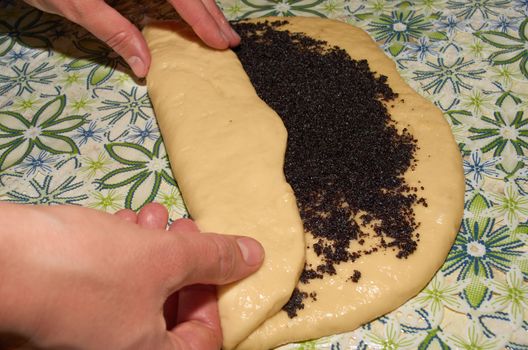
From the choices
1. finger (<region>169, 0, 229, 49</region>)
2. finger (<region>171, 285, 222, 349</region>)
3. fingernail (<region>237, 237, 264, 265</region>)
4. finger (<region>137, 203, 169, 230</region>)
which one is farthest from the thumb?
finger (<region>169, 0, 229, 49</region>)

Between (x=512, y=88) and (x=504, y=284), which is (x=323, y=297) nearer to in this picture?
(x=504, y=284)

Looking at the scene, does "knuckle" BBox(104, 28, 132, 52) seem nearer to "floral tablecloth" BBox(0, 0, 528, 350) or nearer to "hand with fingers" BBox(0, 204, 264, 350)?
"floral tablecloth" BBox(0, 0, 528, 350)

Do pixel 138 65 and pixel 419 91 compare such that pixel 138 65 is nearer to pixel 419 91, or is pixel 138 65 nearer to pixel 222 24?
pixel 222 24

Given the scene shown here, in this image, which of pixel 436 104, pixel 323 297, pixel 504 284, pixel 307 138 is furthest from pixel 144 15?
pixel 504 284

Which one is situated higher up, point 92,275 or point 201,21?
point 92,275

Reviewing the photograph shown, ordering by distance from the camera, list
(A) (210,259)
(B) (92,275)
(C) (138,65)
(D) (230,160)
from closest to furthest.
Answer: (B) (92,275) → (A) (210,259) → (D) (230,160) → (C) (138,65)

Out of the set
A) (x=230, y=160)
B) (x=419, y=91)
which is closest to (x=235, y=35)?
(x=230, y=160)
